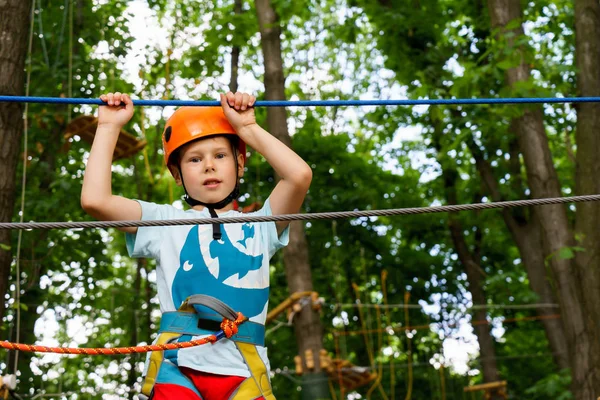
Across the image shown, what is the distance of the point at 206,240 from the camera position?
9.36 ft

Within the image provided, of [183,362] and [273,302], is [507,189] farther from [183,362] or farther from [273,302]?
[183,362]

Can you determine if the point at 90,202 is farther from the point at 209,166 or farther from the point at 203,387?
the point at 203,387

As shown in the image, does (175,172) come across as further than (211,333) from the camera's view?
Yes

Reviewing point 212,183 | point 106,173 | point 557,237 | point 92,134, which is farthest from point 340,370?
point 106,173

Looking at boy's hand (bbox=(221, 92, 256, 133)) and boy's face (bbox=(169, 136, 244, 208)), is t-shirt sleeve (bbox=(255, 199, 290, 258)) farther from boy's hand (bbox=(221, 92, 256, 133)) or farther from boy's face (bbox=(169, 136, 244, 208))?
boy's hand (bbox=(221, 92, 256, 133))

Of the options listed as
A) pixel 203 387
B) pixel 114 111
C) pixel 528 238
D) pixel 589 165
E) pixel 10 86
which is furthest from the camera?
pixel 528 238

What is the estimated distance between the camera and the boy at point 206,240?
2.73 meters

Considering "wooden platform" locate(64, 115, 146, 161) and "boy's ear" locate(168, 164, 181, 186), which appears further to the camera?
"wooden platform" locate(64, 115, 146, 161)

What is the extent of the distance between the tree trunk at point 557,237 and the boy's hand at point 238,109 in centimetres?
460

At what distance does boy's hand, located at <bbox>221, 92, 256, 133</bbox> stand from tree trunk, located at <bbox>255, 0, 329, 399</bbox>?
15.0 ft

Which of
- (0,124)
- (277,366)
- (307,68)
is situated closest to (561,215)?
(0,124)

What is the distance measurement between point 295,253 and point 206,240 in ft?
16.9

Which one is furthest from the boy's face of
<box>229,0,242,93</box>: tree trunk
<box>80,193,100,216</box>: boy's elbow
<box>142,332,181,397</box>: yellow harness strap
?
<box>229,0,242,93</box>: tree trunk

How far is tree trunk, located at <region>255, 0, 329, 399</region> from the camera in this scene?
25.1ft
